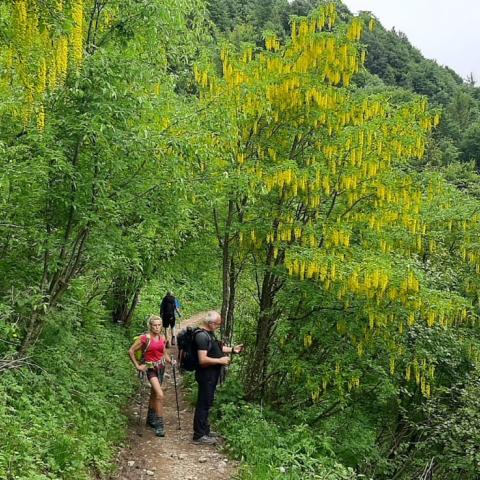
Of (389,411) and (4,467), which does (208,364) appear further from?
(389,411)

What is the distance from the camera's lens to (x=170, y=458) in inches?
267

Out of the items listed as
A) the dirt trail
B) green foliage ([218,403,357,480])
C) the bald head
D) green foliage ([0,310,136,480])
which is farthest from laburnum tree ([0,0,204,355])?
green foliage ([218,403,357,480])

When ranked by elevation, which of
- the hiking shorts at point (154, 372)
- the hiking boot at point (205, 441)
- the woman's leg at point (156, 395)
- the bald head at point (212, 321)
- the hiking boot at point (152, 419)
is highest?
the bald head at point (212, 321)

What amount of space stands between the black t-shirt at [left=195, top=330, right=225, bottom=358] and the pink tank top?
0.62m

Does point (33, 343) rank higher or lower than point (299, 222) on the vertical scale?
lower

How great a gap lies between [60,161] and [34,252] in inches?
87.2

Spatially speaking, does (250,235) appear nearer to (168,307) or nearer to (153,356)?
(153,356)

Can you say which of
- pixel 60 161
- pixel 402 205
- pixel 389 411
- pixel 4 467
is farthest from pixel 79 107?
pixel 389 411

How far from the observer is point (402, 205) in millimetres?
8383

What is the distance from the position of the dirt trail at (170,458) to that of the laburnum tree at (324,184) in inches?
72.5

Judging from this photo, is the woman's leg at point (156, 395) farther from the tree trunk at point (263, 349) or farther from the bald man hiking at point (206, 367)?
the tree trunk at point (263, 349)

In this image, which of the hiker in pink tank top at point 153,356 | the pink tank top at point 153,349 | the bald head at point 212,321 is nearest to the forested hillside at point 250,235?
the hiker in pink tank top at point 153,356

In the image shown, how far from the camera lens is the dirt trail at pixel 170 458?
633 cm

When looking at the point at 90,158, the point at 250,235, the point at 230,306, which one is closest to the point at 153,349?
the point at 250,235
